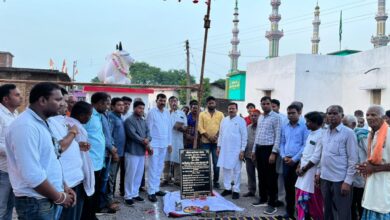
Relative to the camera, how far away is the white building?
1498cm

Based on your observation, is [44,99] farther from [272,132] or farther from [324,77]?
[324,77]

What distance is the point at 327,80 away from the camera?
1708 cm

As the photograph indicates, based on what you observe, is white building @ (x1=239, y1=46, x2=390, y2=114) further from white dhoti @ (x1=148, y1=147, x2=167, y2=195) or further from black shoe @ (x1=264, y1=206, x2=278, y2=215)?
white dhoti @ (x1=148, y1=147, x2=167, y2=195)

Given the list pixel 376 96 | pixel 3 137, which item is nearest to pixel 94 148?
pixel 3 137

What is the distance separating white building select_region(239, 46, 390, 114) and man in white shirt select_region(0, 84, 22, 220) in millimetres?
14610

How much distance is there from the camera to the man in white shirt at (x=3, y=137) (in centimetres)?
354

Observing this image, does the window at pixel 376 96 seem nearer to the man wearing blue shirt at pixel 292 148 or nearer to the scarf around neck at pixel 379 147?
the man wearing blue shirt at pixel 292 148

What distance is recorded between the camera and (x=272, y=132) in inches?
239

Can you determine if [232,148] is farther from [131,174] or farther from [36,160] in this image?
[36,160]

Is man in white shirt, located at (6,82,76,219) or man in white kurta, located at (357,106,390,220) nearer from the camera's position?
man in white shirt, located at (6,82,76,219)

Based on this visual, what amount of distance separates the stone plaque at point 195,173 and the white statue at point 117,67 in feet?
6.23

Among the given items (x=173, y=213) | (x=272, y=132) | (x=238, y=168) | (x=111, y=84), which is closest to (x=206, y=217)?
(x=173, y=213)

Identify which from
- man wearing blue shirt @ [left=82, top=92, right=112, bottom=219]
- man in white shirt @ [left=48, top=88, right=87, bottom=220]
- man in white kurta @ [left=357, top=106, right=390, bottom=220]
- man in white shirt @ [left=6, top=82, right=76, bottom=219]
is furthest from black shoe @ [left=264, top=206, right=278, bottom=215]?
man in white shirt @ [left=6, top=82, right=76, bottom=219]

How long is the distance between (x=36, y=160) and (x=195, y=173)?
160 inches
